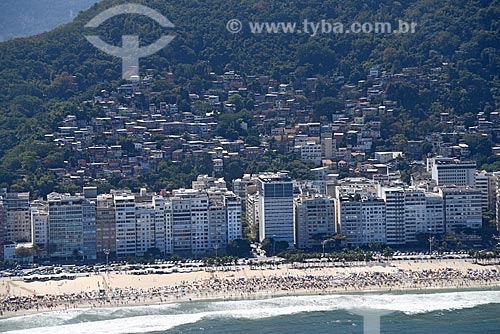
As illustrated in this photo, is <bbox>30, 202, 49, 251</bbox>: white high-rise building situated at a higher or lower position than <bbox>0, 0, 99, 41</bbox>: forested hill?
lower

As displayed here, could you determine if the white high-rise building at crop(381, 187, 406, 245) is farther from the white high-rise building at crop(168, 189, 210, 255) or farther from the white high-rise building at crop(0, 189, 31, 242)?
the white high-rise building at crop(0, 189, 31, 242)

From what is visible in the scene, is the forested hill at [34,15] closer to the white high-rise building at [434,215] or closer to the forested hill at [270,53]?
the forested hill at [270,53]

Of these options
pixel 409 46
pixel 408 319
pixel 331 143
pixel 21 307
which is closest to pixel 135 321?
pixel 21 307

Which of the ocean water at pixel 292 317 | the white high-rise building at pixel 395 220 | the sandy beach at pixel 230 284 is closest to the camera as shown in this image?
the ocean water at pixel 292 317

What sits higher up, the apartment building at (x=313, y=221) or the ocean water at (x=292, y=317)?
the apartment building at (x=313, y=221)

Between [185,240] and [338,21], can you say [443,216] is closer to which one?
[185,240]

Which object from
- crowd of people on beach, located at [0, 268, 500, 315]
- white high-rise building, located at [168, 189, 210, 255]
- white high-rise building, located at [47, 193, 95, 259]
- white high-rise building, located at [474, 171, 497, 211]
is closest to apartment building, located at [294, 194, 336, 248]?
Result: white high-rise building, located at [168, 189, 210, 255]

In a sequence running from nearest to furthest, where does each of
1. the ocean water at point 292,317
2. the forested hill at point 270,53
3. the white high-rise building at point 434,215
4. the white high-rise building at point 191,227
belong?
the ocean water at point 292,317, the white high-rise building at point 191,227, the white high-rise building at point 434,215, the forested hill at point 270,53

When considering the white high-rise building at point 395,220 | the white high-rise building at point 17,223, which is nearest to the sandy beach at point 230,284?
the white high-rise building at point 395,220
